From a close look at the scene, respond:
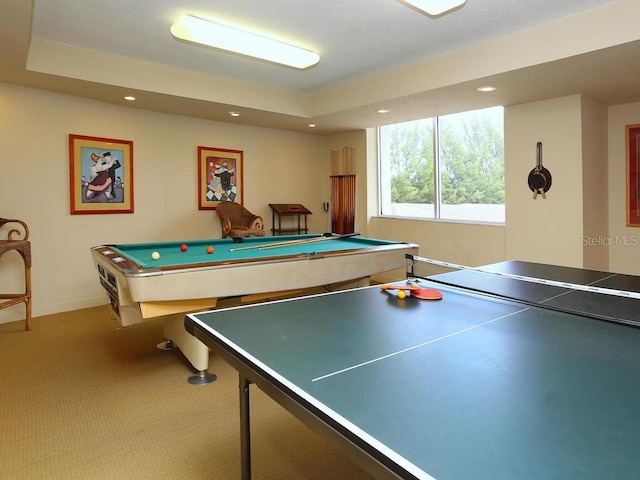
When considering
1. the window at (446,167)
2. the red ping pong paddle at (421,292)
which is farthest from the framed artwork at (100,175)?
the red ping pong paddle at (421,292)

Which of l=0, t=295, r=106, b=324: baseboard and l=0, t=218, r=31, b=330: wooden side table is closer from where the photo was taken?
l=0, t=218, r=31, b=330: wooden side table

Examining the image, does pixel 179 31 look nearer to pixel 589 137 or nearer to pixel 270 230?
pixel 270 230

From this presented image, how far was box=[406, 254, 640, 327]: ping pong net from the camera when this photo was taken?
63.9 inches

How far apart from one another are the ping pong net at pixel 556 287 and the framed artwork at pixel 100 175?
3.67 m

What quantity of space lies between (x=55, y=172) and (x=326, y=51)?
3.04 m

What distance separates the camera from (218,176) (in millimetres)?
5586

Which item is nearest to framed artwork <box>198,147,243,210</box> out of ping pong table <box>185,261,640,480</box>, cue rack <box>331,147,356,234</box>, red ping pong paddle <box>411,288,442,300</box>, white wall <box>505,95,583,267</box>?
cue rack <box>331,147,356,234</box>

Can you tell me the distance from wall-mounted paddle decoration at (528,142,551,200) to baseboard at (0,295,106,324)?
4907 mm

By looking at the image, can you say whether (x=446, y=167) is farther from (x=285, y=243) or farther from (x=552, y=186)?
(x=285, y=243)

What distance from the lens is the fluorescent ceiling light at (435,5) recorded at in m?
2.47

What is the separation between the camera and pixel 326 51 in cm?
377

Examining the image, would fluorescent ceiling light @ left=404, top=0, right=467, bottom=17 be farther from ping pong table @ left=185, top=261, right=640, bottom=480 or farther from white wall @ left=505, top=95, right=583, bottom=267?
white wall @ left=505, top=95, right=583, bottom=267

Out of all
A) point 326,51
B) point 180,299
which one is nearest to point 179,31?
point 326,51

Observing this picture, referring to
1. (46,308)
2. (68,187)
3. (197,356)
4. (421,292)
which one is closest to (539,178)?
(421,292)
